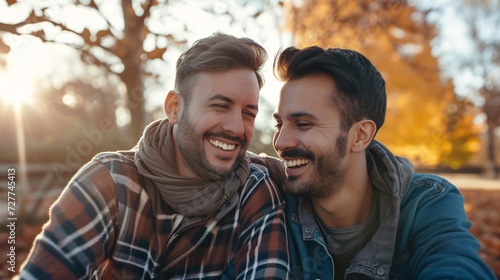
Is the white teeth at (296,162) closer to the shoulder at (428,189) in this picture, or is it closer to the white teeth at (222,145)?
the white teeth at (222,145)

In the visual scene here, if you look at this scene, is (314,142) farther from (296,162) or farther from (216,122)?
(216,122)

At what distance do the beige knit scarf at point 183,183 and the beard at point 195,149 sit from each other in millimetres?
35

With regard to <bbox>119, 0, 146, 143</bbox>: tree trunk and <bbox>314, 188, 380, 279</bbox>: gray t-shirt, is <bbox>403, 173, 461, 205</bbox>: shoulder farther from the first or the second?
<bbox>119, 0, 146, 143</bbox>: tree trunk

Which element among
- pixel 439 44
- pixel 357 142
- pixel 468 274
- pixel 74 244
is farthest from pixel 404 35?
pixel 74 244

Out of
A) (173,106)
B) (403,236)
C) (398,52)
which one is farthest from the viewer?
(398,52)

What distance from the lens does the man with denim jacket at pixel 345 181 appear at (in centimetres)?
204

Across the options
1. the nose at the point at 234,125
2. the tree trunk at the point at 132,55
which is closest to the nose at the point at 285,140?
the nose at the point at 234,125

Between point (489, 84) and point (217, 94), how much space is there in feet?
58.2

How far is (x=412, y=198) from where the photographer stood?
212 cm

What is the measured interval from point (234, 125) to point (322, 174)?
0.63 meters

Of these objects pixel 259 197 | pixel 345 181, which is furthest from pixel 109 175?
pixel 345 181

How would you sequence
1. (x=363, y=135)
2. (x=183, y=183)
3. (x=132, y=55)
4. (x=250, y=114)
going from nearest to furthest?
(x=183, y=183) < (x=363, y=135) < (x=250, y=114) < (x=132, y=55)

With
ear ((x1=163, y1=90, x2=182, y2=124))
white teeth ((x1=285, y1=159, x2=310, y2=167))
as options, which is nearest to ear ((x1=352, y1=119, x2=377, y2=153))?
white teeth ((x1=285, y1=159, x2=310, y2=167))

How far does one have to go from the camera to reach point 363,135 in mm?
2256
